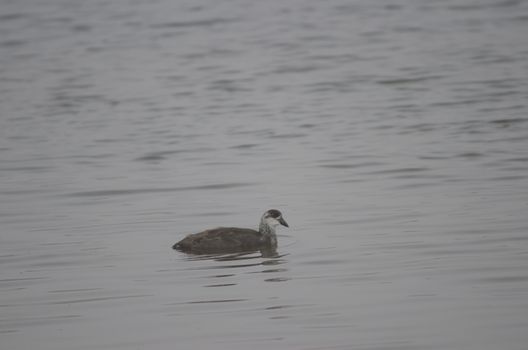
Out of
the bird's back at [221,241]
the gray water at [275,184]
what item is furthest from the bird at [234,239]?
the gray water at [275,184]

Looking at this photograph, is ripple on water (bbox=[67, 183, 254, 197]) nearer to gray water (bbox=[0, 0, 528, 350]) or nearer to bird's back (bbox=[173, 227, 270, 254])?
gray water (bbox=[0, 0, 528, 350])

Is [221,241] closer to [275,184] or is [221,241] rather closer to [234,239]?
[234,239]

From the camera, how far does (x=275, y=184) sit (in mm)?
18172

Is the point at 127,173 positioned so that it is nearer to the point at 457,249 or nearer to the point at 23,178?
the point at 23,178

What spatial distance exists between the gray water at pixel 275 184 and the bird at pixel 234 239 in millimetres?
217

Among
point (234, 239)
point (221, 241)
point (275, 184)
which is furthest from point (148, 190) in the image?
point (221, 241)

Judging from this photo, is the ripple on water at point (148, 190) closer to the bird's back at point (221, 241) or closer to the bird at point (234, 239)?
the bird at point (234, 239)

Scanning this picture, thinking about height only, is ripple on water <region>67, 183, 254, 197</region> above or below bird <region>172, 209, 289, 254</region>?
above

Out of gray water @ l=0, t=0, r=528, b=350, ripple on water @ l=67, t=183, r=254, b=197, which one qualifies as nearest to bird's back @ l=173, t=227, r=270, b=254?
gray water @ l=0, t=0, r=528, b=350

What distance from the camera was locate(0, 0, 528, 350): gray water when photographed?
35.0 ft

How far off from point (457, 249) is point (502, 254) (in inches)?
22.6

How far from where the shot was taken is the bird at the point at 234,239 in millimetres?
13711

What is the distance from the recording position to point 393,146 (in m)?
21.0

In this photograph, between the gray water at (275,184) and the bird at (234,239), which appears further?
the bird at (234,239)
